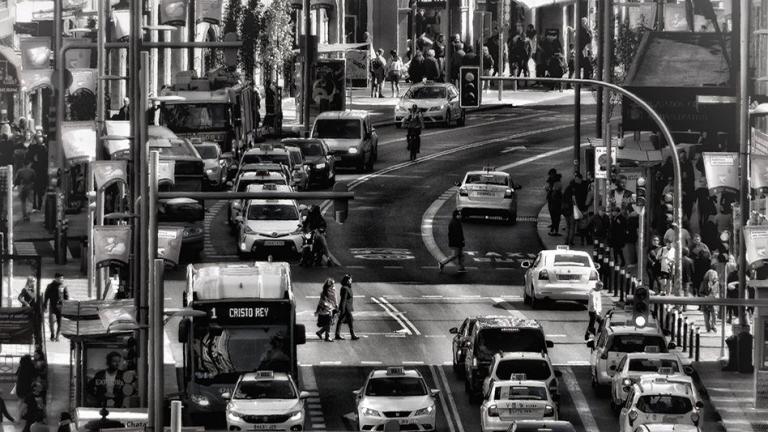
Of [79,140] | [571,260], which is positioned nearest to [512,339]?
[571,260]

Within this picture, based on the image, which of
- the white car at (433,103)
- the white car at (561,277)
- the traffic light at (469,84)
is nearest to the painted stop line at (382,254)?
the white car at (561,277)

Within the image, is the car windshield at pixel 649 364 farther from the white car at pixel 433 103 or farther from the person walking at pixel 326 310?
the white car at pixel 433 103

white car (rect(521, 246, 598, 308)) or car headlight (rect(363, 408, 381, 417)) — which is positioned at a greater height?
white car (rect(521, 246, 598, 308))

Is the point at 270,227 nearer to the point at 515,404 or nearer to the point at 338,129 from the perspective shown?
the point at 338,129

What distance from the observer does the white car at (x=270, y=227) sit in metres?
55.5

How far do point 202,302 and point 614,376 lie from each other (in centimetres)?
735

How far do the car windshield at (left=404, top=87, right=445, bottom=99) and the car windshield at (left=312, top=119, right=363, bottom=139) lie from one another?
8971 millimetres

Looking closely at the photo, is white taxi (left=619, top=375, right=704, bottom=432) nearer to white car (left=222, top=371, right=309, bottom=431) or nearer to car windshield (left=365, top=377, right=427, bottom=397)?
car windshield (left=365, top=377, right=427, bottom=397)

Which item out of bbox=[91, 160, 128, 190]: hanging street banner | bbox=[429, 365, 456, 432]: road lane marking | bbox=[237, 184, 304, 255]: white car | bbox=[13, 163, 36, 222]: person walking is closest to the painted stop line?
bbox=[237, 184, 304, 255]: white car

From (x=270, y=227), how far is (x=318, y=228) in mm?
1342

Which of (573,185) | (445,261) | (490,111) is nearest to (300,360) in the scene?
(445,261)

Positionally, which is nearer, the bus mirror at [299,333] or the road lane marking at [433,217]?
the bus mirror at [299,333]

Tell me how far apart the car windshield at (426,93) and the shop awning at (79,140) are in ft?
107

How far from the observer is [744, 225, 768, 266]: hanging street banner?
140ft
